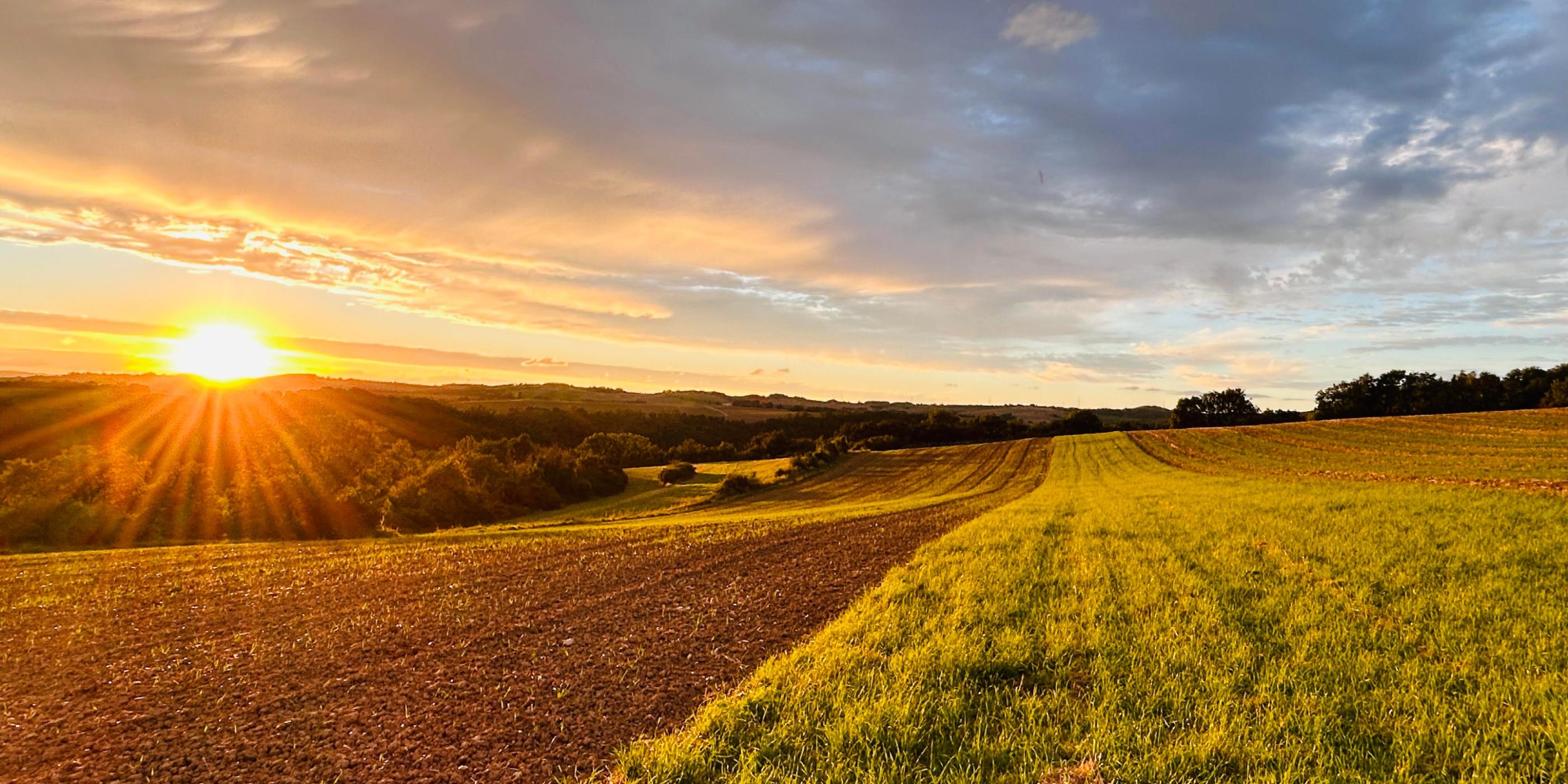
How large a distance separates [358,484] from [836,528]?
38367mm

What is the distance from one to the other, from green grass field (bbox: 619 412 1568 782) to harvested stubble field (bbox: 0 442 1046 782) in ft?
4.34

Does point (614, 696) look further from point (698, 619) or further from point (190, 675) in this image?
point (190, 675)

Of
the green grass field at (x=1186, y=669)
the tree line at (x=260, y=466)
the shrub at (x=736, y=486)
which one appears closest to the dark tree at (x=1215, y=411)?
the tree line at (x=260, y=466)

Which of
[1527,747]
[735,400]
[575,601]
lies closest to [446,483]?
[575,601]

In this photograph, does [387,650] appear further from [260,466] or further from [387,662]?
[260,466]

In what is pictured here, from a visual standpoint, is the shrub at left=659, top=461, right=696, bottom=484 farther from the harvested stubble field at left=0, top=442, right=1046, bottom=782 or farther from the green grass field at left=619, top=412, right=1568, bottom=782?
the green grass field at left=619, top=412, right=1568, bottom=782

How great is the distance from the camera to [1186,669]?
693cm

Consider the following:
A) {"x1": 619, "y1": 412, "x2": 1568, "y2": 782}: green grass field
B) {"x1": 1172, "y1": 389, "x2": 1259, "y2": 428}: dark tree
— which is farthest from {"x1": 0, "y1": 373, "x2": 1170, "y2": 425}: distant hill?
{"x1": 619, "y1": 412, "x2": 1568, "y2": 782}: green grass field

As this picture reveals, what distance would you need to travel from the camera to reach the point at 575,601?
11.9 metres

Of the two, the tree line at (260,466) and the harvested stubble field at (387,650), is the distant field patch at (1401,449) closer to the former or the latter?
the harvested stubble field at (387,650)

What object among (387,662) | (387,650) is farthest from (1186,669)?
(387,650)

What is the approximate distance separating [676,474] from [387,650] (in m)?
65.0

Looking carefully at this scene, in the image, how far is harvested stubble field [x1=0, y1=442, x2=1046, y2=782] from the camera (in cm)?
620

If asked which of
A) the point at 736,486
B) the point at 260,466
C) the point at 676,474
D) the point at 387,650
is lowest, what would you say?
the point at 676,474
